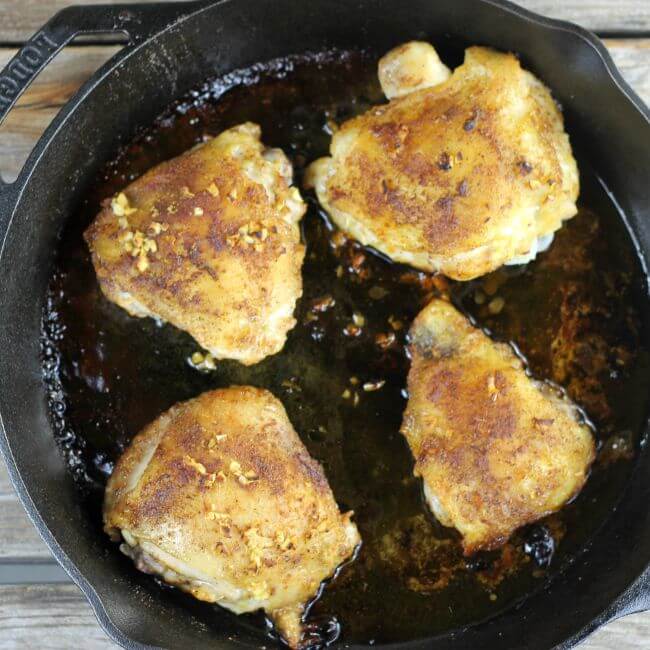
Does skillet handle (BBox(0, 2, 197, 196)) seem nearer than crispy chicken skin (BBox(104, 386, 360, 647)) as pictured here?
Yes

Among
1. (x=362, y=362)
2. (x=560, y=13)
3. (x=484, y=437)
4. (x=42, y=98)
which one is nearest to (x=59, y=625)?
(x=362, y=362)

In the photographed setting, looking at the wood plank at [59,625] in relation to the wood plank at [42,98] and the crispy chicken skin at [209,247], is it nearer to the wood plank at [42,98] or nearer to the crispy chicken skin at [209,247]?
the crispy chicken skin at [209,247]

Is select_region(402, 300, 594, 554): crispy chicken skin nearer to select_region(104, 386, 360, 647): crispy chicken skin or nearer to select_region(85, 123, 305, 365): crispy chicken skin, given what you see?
select_region(104, 386, 360, 647): crispy chicken skin

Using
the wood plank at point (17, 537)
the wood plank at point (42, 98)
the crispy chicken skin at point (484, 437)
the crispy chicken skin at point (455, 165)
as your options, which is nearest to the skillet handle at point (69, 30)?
the wood plank at point (42, 98)

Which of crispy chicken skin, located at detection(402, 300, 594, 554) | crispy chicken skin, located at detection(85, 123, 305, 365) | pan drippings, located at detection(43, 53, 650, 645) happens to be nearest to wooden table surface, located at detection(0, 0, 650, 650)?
pan drippings, located at detection(43, 53, 650, 645)

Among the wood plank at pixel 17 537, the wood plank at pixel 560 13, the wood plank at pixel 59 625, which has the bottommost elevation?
the wood plank at pixel 59 625

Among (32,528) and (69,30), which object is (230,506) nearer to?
(32,528)

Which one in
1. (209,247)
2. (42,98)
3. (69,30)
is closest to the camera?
(69,30)
